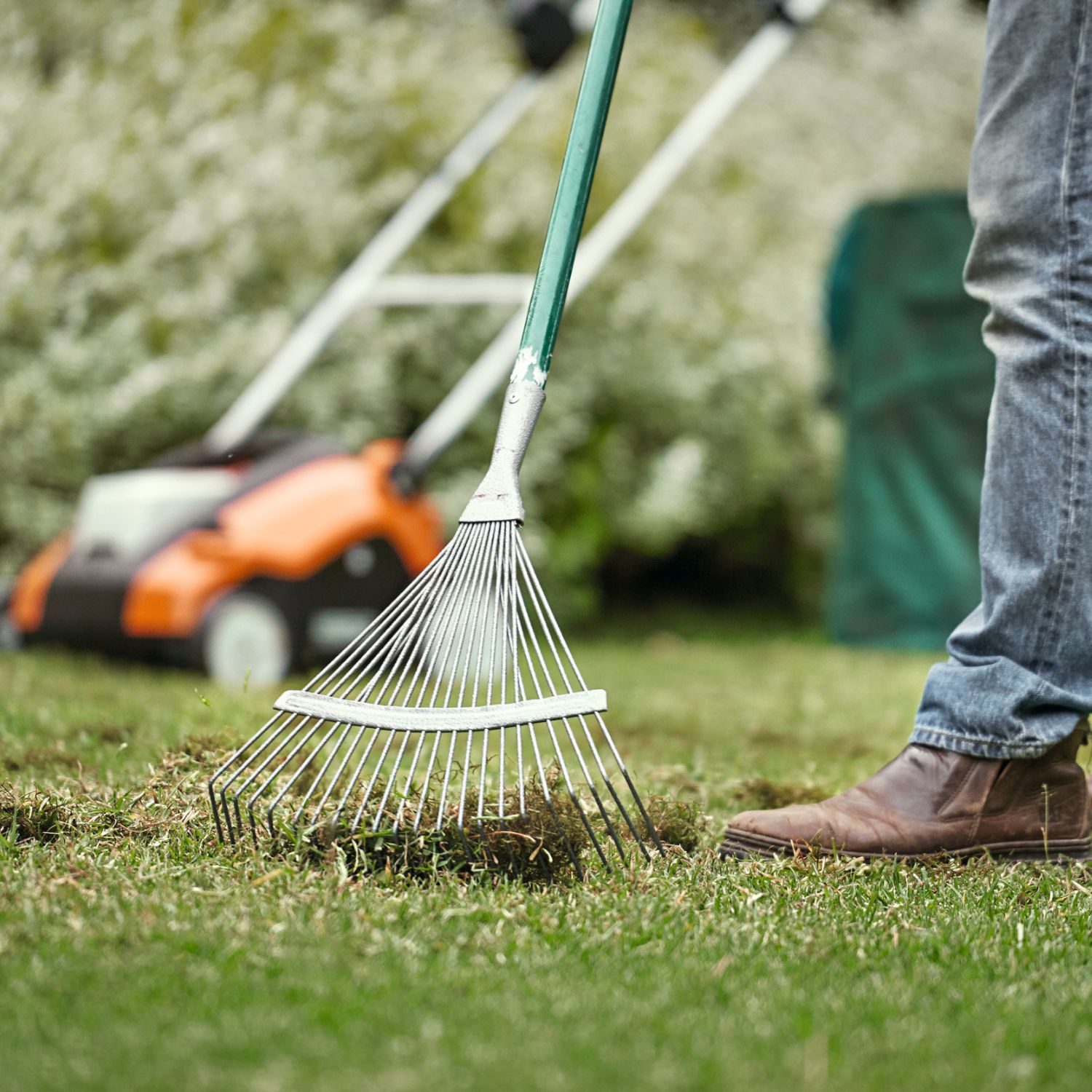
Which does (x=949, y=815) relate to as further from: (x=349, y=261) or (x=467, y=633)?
(x=349, y=261)

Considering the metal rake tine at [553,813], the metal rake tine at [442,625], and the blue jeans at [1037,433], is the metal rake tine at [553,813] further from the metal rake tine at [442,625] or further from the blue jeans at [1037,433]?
the blue jeans at [1037,433]

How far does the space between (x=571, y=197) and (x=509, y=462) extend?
35 cm

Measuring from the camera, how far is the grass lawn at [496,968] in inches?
31.4

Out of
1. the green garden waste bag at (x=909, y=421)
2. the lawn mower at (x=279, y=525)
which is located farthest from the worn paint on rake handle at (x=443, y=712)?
the green garden waste bag at (x=909, y=421)

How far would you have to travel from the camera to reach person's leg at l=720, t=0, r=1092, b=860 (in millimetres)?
1401

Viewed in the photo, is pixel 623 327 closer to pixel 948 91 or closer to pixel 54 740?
pixel 54 740

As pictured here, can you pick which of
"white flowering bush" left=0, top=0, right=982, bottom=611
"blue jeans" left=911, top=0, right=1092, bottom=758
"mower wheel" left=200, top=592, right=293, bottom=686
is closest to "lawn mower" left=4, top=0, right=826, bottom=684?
"mower wheel" left=200, top=592, right=293, bottom=686

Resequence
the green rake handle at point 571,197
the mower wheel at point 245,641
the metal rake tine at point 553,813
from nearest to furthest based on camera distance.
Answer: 1. the metal rake tine at point 553,813
2. the green rake handle at point 571,197
3. the mower wheel at point 245,641

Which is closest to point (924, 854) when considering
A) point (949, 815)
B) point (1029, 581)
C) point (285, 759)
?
point (949, 815)

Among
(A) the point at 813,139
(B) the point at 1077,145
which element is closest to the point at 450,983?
(B) the point at 1077,145

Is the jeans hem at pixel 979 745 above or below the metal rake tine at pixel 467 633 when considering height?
below

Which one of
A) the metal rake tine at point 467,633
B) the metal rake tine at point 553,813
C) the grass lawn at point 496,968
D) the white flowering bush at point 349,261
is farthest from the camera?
the white flowering bush at point 349,261

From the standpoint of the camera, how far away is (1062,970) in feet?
3.40

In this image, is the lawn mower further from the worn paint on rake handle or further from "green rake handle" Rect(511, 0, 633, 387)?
the worn paint on rake handle
